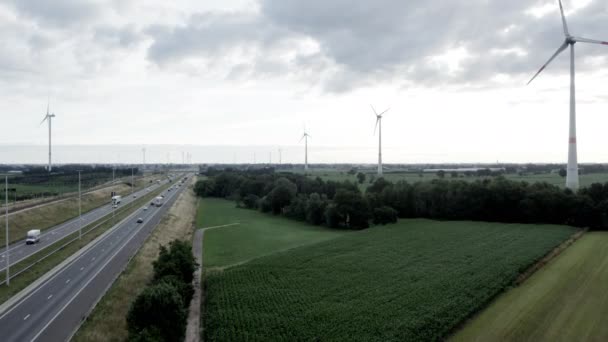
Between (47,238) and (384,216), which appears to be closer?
(47,238)

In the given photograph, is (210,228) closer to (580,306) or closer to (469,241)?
(469,241)

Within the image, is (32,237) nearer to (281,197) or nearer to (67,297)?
(67,297)

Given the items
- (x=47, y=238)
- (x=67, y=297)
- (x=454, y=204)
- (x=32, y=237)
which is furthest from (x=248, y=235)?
(x=454, y=204)

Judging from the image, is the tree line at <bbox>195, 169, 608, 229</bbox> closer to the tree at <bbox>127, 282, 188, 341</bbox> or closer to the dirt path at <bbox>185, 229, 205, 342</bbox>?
the dirt path at <bbox>185, 229, 205, 342</bbox>

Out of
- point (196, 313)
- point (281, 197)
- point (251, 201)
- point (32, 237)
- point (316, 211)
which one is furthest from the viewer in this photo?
point (251, 201)

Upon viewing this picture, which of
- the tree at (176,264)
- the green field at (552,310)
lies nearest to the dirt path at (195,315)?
the tree at (176,264)

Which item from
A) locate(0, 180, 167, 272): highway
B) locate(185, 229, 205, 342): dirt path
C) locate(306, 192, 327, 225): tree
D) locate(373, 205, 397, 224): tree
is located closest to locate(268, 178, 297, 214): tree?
locate(306, 192, 327, 225): tree

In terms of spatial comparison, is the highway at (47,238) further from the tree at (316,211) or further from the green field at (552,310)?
the green field at (552,310)
